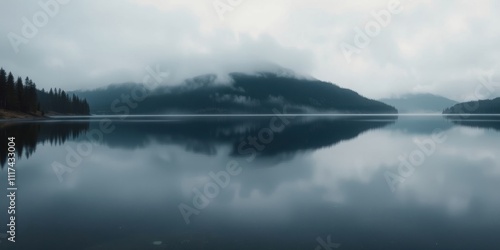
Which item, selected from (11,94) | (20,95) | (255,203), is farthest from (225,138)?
(20,95)

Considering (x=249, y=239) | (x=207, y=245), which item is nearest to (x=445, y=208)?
(x=249, y=239)

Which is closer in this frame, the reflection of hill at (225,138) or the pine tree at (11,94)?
the reflection of hill at (225,138)

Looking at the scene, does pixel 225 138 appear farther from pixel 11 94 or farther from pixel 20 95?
pixel 20 95

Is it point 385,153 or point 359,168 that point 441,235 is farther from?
point 385,153

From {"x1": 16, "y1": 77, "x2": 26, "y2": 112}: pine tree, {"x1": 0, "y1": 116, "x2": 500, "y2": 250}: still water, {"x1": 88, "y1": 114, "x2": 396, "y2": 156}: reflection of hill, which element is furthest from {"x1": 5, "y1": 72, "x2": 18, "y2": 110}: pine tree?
{"x1": 0, "y1": 116, "x2": 500, "y2": 250}: still water

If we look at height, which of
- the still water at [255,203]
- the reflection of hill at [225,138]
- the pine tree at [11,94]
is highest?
the pine tree at [11,94]

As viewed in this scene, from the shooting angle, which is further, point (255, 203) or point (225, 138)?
point (225, 138)

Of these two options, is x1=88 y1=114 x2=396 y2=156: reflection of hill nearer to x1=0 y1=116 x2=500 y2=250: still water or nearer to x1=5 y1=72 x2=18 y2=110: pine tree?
x1=0 y1=116 x2=500 y2=250: still water

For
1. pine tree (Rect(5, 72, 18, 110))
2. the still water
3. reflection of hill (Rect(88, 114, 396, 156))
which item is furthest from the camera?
pine tree (Rect(5, 72, 18, 110))

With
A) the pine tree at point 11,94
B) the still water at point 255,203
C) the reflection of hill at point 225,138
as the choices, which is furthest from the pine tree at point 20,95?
the still water at point 255,203

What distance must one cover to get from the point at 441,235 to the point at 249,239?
9518 mm

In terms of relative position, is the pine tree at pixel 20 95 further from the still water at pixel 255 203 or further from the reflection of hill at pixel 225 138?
the still water at pixel 255 203

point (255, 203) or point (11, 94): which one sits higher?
point (11, 94)

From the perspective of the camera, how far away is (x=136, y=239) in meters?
16.8
